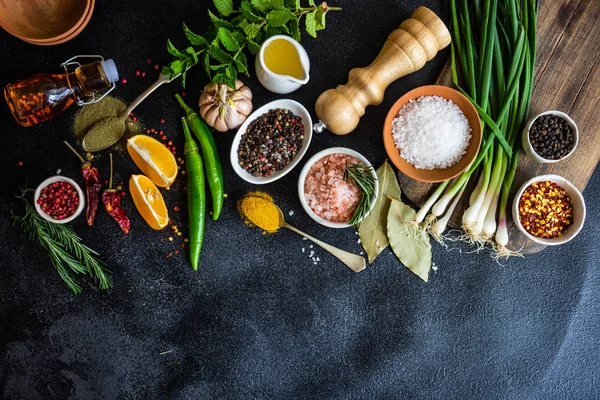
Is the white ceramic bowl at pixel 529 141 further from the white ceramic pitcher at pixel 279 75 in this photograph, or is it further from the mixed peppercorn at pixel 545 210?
the white ceramic pitcher at pixel 279 75

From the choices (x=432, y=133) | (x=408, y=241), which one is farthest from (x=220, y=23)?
(x=408, y=241)

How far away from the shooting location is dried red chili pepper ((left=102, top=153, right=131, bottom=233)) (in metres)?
2.19

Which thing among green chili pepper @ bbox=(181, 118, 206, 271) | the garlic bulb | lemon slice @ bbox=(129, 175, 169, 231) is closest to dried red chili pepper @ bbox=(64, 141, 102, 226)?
lemon slice @ bbox=(129, 175, 169, 231)

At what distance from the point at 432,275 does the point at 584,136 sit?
91 centimetres

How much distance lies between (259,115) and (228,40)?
344 millimetres

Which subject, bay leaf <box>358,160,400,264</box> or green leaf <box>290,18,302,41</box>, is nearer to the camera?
green leaf <box>290,18,302,41</box>

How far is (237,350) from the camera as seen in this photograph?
7.38 feet

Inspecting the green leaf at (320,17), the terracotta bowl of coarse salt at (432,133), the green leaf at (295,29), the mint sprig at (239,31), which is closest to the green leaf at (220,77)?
the mint sprig at (239,31)

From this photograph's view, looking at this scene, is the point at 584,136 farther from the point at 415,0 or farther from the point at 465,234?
the point at 415,0

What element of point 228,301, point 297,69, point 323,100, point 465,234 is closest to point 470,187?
point 465,234

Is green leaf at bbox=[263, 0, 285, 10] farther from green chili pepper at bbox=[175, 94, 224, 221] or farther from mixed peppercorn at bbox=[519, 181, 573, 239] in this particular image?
mixed peppercorn at bbox=[519, 181, 573, 239]

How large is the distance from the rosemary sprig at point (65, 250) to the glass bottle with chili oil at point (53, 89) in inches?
14.3

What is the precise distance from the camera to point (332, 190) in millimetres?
2104

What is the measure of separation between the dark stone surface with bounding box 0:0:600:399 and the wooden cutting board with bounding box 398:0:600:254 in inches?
10.0
